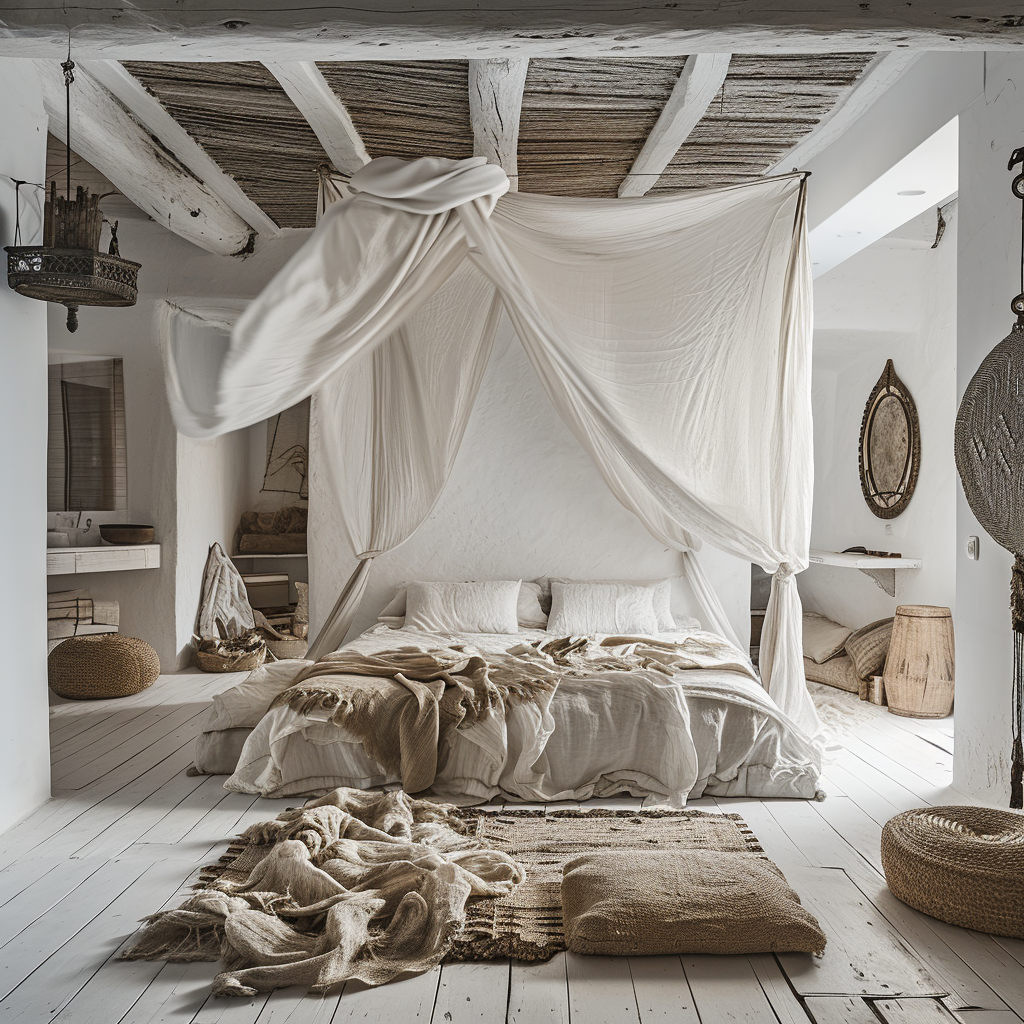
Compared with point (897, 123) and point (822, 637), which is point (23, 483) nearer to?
point (897, 123)

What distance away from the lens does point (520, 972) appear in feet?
7.39

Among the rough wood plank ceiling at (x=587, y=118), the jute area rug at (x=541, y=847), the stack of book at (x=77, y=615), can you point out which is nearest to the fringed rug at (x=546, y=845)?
the jute area rug at (x=541, y=847)

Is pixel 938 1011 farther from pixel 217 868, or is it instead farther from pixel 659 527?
pixel 659 527

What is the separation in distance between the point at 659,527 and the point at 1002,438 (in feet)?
7.07

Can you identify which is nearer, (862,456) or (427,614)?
(427,614)

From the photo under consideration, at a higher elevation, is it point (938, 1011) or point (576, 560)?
point (576, 560)

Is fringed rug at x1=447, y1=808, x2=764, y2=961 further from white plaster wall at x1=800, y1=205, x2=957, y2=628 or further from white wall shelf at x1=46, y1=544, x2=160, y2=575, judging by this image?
white wall shelf at x1=46, y1=544, x2=160, y2=575

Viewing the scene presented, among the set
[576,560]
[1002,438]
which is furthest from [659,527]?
[1002,438]

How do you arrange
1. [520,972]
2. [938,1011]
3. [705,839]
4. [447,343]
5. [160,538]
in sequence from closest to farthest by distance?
1. [938,1011]
2. [520,972]
3. [705,839]
4. [447,343]
5. [160,538]

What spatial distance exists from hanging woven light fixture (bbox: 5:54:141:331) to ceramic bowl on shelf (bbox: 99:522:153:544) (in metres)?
2.81

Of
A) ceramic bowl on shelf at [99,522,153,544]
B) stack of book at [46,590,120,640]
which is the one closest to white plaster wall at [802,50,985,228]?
ceramic bowl on shelf at [99,522,153,544]

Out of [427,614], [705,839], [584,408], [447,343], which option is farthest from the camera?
[427,614]

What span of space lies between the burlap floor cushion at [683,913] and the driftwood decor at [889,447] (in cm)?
392

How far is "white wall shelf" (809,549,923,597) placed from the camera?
5680 millimetres
